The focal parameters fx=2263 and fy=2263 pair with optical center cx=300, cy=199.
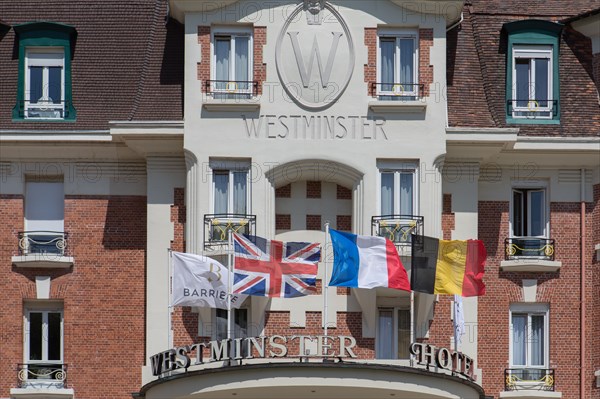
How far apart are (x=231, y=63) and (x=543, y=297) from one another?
9125 millimetres

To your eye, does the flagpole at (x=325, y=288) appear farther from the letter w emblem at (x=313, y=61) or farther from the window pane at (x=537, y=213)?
the window pane at (x=537, y=213)

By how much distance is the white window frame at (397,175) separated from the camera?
2030 inches

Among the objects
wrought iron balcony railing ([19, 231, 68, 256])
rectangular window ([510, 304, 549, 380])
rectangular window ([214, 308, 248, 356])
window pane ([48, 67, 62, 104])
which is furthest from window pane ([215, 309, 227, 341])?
rectangular window ([510, 304, 549, 380])

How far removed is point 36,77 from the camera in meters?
53.8

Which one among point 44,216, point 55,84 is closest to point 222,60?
point 55,84

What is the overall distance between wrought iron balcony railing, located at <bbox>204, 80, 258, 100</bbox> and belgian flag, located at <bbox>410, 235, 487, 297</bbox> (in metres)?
5.15

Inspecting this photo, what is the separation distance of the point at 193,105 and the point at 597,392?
451 inches

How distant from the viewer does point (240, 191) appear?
51.7m

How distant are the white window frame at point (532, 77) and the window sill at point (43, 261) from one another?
11154 mm

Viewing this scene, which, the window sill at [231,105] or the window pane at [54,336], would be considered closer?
the window sill at [231,105]

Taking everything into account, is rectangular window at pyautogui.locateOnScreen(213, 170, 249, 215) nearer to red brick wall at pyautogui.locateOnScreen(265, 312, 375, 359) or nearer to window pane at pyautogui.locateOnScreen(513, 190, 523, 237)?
red brick wall at pyautogui.locateOnScreen(265, 312, 375, 359)

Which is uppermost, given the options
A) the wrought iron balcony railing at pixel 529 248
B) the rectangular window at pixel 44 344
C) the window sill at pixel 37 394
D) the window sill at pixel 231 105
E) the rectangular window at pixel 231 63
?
the rectangular window at pixel 231 63

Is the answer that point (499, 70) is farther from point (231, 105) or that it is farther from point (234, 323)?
point (234, 323)

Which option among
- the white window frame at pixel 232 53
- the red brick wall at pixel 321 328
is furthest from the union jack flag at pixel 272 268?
the white window frame at pixel 232 53
